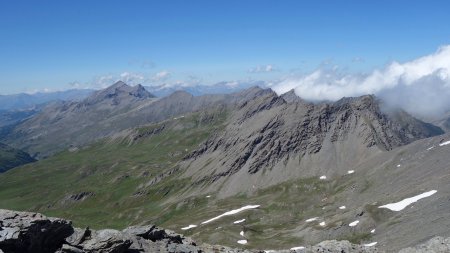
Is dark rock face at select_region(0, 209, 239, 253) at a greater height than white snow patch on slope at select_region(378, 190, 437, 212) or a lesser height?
greater

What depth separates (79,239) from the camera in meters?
46.1

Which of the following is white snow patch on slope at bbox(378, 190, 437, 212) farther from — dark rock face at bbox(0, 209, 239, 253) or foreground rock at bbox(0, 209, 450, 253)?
dark rock face at bbox(0, 209, 239, 253)

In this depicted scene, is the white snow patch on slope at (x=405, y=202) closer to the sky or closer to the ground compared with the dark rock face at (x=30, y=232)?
closer to the ground

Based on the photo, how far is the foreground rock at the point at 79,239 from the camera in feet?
135

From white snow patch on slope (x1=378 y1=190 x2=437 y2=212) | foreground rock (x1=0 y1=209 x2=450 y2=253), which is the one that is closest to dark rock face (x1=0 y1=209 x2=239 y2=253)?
foreground rock (x1=0 y1=209 x2=450 y2=253)

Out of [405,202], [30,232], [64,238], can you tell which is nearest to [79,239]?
[64,238]

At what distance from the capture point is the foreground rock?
41000mm

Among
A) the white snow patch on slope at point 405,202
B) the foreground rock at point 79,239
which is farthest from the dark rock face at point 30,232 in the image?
the white snow patch on slope at point 405,202

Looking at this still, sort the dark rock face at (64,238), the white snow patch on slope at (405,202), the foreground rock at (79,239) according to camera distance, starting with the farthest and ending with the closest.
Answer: the white snow patch on slope at (405,202), the foreground rock at (79,239), the dark rock face at (64,238)

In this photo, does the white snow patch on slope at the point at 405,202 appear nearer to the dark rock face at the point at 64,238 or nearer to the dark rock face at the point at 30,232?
the dark rock face at the point at 64,238

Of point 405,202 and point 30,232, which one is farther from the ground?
point 30,232

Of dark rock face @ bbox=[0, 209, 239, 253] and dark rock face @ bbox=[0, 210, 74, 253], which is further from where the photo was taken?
dark rock face @ bbox=[0, 209, 239, 253]

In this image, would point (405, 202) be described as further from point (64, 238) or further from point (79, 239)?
point (64, 238)

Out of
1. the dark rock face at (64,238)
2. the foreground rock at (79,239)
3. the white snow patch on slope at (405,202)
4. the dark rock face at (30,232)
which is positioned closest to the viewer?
the dark rock face at (30,232)
